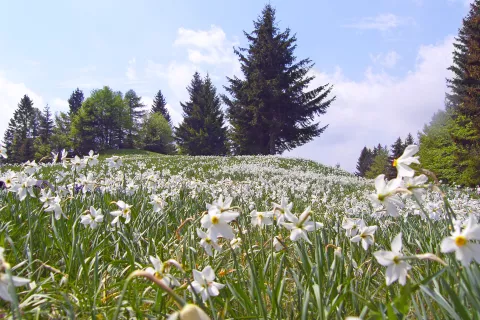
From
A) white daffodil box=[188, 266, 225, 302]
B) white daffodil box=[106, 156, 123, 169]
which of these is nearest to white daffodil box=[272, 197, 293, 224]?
white daffodil box=[188, 266, 225, 302]

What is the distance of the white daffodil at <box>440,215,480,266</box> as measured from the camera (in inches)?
43.6

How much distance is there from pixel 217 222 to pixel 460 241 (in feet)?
2.88

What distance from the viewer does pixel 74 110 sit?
9181 cm

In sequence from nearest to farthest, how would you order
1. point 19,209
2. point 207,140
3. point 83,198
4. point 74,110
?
point 19,209 < point 83,198 < point 207,140 < point 74,110

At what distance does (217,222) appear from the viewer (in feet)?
5.01

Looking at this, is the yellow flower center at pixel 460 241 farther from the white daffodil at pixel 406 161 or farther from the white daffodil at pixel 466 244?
the white daffodil at pixel 406 161

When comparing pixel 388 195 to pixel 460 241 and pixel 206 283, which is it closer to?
pixel 460 241

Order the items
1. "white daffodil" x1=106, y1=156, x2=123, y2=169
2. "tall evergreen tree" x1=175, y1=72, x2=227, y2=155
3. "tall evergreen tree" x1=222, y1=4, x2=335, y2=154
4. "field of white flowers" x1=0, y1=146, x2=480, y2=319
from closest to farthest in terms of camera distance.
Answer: "field of white flowers" x1=0, y1=146, x2=480, y2=319
"white daffodil" x1=106, y1=156, x2=123, y2=169
"tall evergreen tree" x1=222, y1=4, x2=335, y2=154
"tall evergreen tree" x1=175, y1=72, x2=227, y2=155

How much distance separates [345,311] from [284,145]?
4390cm

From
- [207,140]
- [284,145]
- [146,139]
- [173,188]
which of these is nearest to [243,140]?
[284,145]

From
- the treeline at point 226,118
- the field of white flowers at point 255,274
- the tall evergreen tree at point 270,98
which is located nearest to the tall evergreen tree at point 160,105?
the treeline at point 226,118

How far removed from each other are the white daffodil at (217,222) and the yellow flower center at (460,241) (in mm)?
792

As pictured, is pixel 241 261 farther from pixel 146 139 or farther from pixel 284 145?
pixel 146 139

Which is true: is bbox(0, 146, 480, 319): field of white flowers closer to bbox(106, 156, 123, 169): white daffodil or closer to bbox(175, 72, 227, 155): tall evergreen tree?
bbox(106, 156, 123, 169): white daffodil
